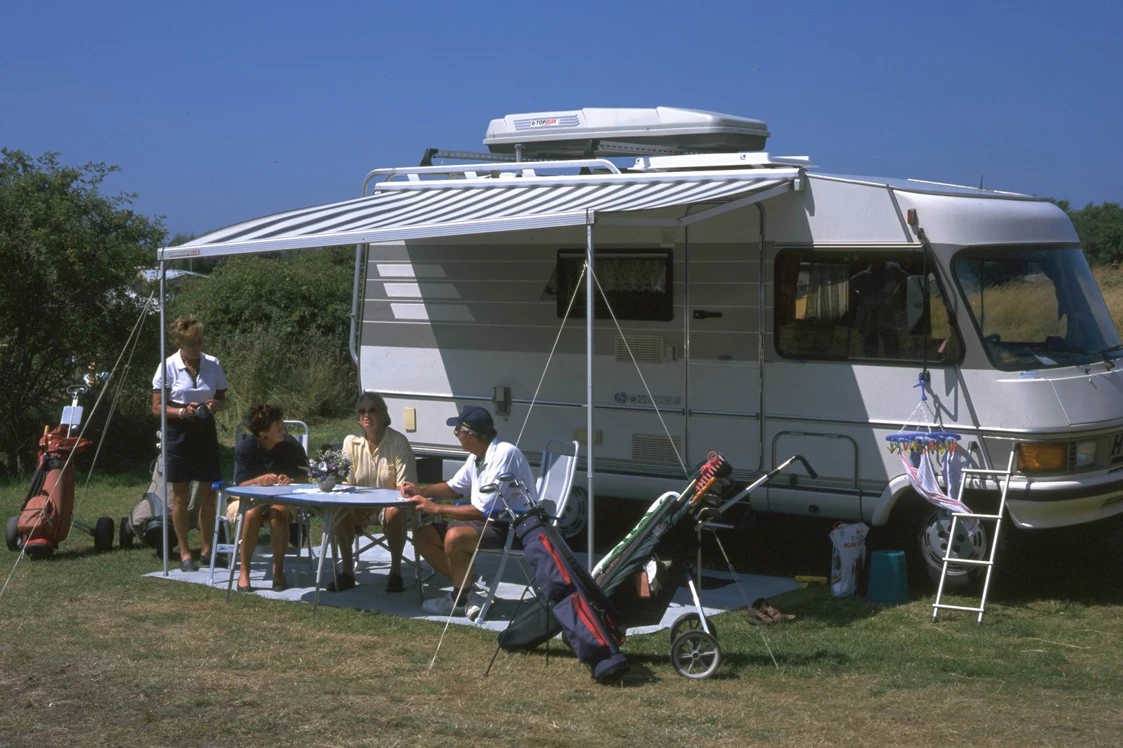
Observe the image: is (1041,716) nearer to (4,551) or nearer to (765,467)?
(765,467)

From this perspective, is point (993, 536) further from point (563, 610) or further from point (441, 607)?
point (441, 607)

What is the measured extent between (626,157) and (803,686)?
447 cm

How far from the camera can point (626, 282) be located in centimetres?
844

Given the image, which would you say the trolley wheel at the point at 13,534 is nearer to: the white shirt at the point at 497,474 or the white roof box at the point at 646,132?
the white shirt at the point at 497,474

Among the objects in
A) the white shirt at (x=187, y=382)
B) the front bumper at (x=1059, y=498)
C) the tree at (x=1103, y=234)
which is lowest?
the front bumper at (x=1059, y=498)

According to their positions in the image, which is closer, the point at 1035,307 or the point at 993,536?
the point at 993,536

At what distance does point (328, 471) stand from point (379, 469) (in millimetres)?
317

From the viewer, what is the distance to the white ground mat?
7.14 m

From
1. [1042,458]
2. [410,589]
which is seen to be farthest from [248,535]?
[1042,458]

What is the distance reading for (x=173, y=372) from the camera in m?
8.09

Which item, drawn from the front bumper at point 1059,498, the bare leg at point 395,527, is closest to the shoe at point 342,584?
the bare leg at point 395,527

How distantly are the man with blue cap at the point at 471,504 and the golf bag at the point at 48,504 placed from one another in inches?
111

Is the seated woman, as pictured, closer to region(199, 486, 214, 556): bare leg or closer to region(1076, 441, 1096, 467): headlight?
region(199, 486, 214, 556): bare leg

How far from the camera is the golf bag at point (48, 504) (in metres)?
8.45
